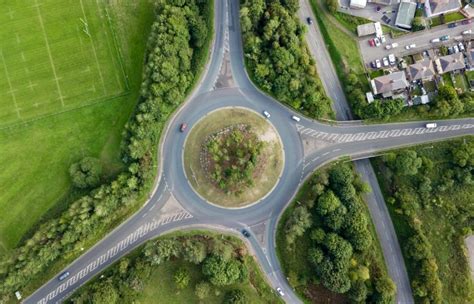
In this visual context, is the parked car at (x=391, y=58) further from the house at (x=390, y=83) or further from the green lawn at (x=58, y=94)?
the green lawn at (x=58, y=94)

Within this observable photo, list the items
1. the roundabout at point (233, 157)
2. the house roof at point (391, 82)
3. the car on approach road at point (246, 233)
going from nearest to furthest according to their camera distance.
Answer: the roundabout at point (233, 157) < the car on approach road at point (246, 233) < the house roof at point (391, 82)

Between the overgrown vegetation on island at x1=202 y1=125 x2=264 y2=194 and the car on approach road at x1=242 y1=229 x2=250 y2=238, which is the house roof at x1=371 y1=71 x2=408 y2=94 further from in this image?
the car on approach road at x1=242 y1=229 x2=250 y2=238

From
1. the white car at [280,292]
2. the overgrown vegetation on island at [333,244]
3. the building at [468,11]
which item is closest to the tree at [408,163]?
the overgrown vegetation on island at [333,244]

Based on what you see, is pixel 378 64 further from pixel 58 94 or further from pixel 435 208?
pixel 58 94

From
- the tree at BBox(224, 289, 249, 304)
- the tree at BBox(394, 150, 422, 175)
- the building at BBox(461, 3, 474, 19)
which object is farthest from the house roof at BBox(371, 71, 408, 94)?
the tree at BBox(224, 289, 249, 304)

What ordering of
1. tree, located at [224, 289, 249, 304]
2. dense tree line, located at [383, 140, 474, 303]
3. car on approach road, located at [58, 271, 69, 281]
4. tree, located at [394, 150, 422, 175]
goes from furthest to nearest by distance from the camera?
car on approach road, located at [58, 271, 69, 281] < tree, located at [394, 150, 422, 175] < dense tree line, located at [383, 140, 474, 303] < tree, located at [224, 289, 249, 304]
